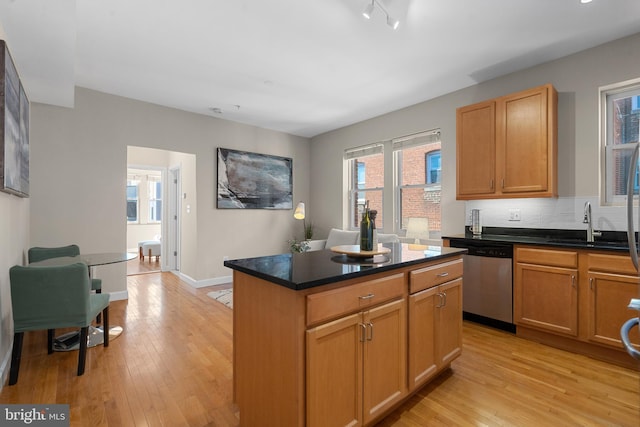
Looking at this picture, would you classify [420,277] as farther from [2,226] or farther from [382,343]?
[2,226]

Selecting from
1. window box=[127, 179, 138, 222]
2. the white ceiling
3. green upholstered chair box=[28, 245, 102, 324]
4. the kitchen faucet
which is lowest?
green upholstered chair box=[28, 245, 102, 324]

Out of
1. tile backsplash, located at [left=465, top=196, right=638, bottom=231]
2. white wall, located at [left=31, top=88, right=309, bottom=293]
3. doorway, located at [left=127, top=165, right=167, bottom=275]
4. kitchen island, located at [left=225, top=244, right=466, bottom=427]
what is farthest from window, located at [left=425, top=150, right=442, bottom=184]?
doorway, located at [left=127, top=165, right=167, bottom=275]

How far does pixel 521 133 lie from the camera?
3115 millimetres

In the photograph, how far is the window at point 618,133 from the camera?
9.35 feet

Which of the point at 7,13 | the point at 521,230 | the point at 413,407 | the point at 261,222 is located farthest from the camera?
the point at 261,222

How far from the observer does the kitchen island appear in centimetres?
137

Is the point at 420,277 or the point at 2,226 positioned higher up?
the point at 2,226

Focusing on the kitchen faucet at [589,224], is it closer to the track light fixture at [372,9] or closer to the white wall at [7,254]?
the track light fixture at [372,9]

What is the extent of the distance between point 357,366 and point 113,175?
4174 millimetres

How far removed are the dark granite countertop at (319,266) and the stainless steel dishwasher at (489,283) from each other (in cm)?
119

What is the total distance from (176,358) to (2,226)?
5.29 ft

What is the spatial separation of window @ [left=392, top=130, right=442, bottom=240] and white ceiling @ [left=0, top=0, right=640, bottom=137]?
26.8 inches

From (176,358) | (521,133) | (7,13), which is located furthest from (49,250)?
(521,133)

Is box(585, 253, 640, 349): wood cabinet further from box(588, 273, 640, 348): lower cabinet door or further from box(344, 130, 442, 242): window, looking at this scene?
box(344, 130, 442, 242): window
